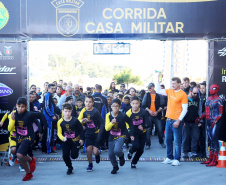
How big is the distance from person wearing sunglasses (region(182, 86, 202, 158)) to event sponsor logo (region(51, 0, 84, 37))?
12.3ft

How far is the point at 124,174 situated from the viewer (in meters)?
7.20

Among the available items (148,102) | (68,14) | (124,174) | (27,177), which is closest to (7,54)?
(68,14)

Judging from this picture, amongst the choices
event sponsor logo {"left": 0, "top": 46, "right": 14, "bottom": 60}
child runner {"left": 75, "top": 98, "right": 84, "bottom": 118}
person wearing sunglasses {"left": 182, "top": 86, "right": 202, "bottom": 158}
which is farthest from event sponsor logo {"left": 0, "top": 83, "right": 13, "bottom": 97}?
person wearing sunglasses {"left": 182, "top": 86, "right": 202, "bottom": 158}

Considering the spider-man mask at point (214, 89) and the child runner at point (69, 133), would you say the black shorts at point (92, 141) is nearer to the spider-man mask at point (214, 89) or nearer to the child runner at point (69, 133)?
the child runner at point (69, 133)

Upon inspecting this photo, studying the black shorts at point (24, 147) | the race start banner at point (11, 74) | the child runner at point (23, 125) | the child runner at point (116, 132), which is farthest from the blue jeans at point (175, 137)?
the race start banner at point (11, 74)

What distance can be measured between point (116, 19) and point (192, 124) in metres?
3.65

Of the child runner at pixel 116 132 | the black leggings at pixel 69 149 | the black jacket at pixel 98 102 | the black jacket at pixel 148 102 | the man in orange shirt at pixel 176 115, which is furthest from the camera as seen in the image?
the black jacket at pixel 148 102

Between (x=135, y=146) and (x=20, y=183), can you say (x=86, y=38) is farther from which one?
(x=20, y=183)

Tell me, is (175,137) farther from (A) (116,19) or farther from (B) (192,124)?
(A) (116,19)

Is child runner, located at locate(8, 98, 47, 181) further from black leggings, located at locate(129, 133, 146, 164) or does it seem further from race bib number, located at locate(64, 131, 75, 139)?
black leggings, located at locate(129, 133, 146, 164)

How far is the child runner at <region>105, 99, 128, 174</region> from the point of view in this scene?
722 cm

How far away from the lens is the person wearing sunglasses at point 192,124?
29.0 feet

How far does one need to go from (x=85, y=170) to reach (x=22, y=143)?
1710mm

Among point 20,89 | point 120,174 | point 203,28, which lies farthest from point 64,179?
point 203,28
